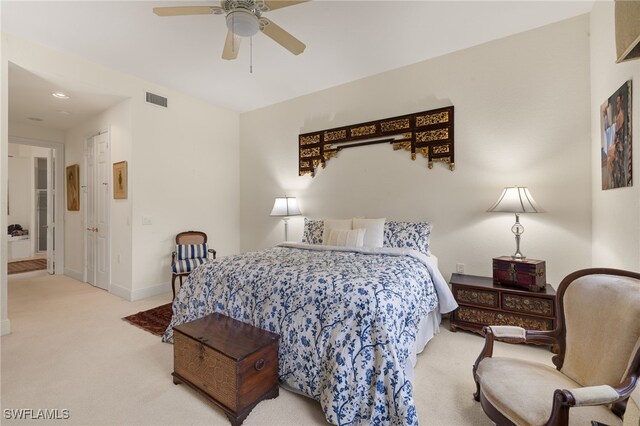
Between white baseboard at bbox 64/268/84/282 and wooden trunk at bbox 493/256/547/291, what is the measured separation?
238 inches

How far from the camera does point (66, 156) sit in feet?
17.3

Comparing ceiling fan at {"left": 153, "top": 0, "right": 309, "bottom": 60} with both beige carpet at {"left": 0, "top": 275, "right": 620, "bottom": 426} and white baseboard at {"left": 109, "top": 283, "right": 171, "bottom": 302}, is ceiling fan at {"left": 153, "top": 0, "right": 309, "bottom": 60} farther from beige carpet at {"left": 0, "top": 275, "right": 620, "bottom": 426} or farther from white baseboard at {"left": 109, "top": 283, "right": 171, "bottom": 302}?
white baseboard at {"left": 109, "top": 283, "right": 171, "bottom": 302}

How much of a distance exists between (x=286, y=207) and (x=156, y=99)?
7.72ft

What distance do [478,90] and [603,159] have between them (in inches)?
52.3

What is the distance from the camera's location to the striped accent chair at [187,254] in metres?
3.71

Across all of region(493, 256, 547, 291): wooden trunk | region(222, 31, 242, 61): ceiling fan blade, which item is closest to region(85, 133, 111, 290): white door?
region(222, 31, 242, 61): ceiling fan blade

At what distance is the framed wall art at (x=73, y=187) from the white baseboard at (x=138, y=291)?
1.95 metres

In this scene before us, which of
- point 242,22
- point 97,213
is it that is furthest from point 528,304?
point 97,213

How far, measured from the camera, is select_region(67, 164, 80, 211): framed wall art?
16.3 ft

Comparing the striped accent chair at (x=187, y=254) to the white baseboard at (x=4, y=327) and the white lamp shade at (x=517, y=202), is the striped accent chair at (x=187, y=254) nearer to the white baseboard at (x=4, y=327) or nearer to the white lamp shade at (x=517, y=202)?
the white baseboard at (x=4, y=327)

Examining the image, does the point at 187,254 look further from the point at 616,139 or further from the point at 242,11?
the point at 616,139

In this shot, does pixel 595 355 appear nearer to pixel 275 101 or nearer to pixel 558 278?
pixel 558 278

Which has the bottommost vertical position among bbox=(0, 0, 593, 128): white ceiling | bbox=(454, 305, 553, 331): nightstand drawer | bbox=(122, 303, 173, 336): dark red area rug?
bbox=(122, 303, 173, 336): dark red area rug

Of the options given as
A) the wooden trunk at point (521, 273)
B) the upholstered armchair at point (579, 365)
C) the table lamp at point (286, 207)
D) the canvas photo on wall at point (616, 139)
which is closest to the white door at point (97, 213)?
the table lamp at point (286, 207)
